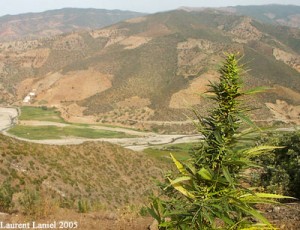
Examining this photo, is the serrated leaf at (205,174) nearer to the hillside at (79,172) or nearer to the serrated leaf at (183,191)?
the serrated leaf at (183,191)

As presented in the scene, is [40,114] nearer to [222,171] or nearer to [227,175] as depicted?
[222,171]

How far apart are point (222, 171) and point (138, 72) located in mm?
110312

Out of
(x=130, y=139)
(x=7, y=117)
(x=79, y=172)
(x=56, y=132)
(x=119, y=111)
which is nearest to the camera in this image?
(x=79, y=172)

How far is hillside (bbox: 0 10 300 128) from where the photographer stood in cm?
9625

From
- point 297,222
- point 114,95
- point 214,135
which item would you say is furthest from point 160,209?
point 114,95

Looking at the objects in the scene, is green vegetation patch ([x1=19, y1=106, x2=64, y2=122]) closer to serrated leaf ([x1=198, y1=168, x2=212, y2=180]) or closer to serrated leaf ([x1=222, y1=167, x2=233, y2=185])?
serrated leaf ([x1=198, y1=168, x2=212, y2=180])

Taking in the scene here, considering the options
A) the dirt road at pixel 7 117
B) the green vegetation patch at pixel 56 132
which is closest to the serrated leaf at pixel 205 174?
the green vegetation patch at pixel 56 132

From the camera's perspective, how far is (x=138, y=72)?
114m

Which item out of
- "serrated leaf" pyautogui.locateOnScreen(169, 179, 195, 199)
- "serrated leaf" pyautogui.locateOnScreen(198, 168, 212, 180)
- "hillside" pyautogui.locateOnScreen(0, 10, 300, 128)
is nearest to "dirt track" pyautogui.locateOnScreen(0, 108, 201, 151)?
"hillside" pyautogui.locateOnScreen(0, 10, 300, 128)

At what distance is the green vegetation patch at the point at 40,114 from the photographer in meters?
96.9

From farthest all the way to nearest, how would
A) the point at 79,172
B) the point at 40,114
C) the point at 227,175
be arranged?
the point at 40,114
the point at 79,172
the point at 227,175

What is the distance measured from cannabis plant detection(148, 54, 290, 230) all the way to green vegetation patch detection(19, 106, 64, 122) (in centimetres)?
9401

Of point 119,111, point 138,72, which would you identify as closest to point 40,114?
point 119,111

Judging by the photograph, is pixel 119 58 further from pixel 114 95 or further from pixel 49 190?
pixel 49 190
